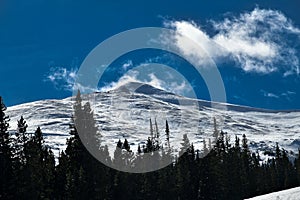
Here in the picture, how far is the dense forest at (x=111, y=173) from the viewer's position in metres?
45.5

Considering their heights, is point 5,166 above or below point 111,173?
above

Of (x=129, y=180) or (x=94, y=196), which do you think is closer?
(x=94, y=196)

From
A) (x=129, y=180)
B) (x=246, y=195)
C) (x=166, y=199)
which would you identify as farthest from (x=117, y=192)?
(x=246, y=195)

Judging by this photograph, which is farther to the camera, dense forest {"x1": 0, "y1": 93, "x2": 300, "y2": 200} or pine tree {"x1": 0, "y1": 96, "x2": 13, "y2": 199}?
dense forest {"x1": 0, "y1": 93, "x2": 300, "y2": 200}

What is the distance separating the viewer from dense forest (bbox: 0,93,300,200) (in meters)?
45.5

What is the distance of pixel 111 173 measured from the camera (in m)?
69.2

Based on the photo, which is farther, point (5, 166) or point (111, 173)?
point (111, 173)

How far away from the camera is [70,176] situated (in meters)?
49.4

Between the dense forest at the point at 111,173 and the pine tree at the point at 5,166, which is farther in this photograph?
the dense forest at the point at 111,173

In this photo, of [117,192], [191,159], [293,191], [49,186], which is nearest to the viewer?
[293,191]

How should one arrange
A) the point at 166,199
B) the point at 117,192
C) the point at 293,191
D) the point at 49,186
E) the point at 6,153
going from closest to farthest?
the point at 293,191
the point at 6,153
the point at 49,186
the point at 117,192
the point at 166,199

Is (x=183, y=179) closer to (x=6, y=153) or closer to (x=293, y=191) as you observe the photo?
(x=6, y=153)

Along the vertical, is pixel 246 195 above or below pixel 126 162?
below

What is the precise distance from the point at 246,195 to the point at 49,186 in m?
40.6
